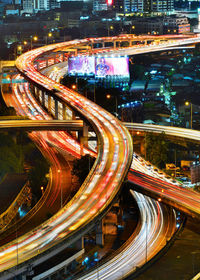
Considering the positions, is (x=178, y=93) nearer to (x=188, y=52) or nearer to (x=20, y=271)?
(x=188, y=52)

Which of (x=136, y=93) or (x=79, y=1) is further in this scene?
(x=79, y=1)

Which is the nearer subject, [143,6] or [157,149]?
[157,149]

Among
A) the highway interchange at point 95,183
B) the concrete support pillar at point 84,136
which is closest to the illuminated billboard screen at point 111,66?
the highway interchange at point 95,183

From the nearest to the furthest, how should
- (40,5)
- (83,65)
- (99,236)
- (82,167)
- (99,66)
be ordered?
(99,236)
(82,167)
(99,66)
(83,65)
(40,5)

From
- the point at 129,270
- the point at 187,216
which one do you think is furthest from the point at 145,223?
the point at 129,270

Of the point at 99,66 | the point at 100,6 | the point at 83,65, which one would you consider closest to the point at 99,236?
the point at 99,66

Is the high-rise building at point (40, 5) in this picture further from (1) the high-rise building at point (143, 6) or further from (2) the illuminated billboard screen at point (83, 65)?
(2) the illuminated billboard screen at point (83, 65)

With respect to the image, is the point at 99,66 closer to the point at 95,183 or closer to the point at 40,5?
the point at 95,183
